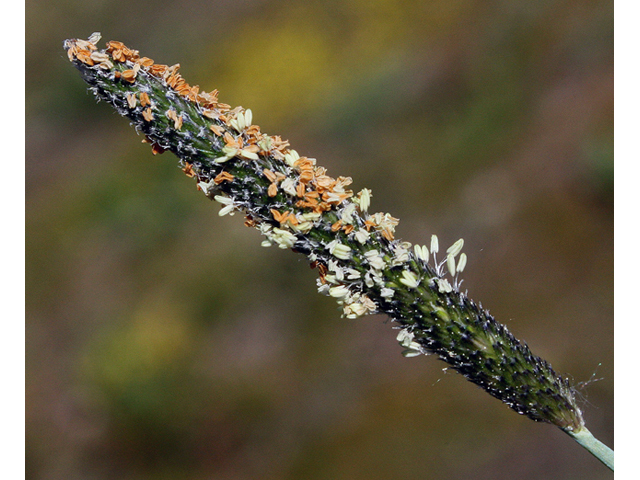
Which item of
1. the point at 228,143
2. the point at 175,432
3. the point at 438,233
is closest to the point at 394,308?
the point at 228,143

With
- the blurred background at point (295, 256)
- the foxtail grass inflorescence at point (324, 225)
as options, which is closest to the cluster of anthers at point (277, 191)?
the foxtail grass inflorescence at point (324, 225)

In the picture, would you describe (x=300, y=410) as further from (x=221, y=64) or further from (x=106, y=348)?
(x=221, y=64)

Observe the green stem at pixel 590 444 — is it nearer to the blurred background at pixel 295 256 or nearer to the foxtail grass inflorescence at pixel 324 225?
the foxtail grass inflorescence at pixel 324 225

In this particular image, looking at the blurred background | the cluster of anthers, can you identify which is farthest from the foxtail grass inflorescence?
the blurred background

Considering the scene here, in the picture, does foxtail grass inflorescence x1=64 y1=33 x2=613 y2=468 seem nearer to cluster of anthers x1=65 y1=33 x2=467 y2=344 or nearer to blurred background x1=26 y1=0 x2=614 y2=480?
cluster of anthers x1=65 y1=33 x2=467 y2=344

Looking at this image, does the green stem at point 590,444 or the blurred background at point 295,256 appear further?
the blurred background at point 295,256

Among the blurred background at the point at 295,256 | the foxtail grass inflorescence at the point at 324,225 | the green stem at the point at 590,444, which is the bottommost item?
the green stem at the point at 590,444

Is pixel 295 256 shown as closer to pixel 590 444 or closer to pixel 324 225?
pixel 324 225

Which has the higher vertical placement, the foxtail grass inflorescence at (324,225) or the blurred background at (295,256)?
the blurred background at (295,256)
